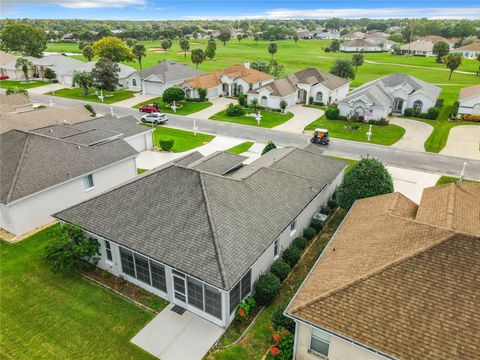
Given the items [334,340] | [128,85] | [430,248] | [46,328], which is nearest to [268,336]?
[334,340]

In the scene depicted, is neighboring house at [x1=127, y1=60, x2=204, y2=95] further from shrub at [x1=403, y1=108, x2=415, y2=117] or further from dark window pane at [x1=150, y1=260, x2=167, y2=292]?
dark window pane at [x1=150, y1=260, x2=167, y2=292]

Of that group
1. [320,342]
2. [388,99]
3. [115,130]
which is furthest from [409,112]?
[320,342]

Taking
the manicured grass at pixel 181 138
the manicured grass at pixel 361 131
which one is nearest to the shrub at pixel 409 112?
the manicured grass at pixel 361 131

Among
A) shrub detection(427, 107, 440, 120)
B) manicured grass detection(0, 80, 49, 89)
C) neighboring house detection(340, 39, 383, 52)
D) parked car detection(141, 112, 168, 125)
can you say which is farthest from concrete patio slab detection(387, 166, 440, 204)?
neighboring house detection(340, 39, 383, 52)

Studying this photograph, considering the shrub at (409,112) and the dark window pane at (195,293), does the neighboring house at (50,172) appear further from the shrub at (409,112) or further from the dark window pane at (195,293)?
the shrub at (409,112)

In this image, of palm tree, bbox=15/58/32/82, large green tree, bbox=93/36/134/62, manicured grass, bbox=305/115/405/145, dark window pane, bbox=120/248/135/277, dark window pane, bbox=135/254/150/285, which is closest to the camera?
dark window pane, bbox=135/254/150/285

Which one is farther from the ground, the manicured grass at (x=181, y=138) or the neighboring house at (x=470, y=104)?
the neighboring house at (x=470, y=104)
